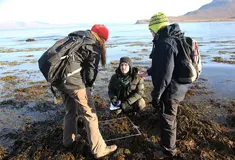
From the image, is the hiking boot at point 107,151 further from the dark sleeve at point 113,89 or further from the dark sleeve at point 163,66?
the dark sleeve at point 113,89

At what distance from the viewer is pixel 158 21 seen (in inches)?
131

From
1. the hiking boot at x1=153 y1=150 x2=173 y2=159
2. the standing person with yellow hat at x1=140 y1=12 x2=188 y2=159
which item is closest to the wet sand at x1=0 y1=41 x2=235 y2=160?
the hiking boot at x1=153 y1=150 x2=173 y2=159

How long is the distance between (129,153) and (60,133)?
5.13ft

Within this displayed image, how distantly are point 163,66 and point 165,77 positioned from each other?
153 mm

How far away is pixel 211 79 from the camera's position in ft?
28.7

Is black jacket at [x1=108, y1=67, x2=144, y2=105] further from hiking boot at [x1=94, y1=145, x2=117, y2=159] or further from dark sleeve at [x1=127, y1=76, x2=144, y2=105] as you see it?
hiking boot at [x1=94, y1=145, x2=117, y2=159]

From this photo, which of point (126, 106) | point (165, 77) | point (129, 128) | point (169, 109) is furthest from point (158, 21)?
point (126, 106)

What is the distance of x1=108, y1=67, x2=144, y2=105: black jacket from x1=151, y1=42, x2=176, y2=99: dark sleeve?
213cm

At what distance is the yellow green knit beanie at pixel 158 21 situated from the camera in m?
3.31

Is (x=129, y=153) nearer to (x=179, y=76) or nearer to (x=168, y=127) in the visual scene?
(x=168, y=127)

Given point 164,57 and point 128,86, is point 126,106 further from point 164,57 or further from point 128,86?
point 164,57

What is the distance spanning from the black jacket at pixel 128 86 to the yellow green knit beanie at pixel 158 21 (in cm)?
204

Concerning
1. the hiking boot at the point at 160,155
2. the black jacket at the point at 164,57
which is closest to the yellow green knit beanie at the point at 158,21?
the black jacket at the point at 164,57

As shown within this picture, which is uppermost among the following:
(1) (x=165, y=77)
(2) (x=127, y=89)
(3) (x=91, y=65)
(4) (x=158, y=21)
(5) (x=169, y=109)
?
(4) (x=158, y=21)
